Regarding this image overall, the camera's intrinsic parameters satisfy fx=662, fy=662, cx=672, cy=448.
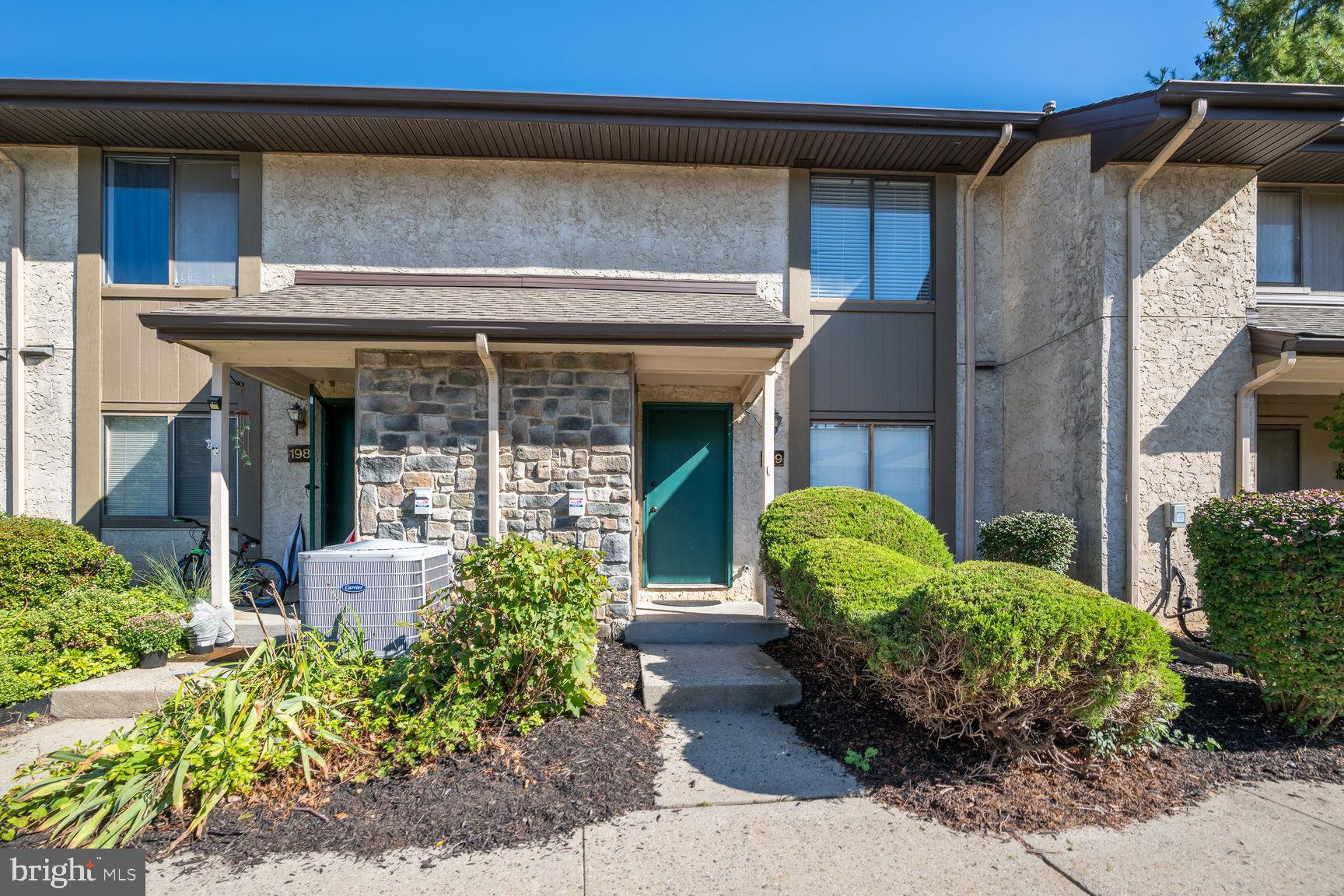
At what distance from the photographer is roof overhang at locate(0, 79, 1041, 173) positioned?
6.72m

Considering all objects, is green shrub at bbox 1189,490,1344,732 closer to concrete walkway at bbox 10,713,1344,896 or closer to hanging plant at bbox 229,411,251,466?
concrete walkway at bbox 10,713,1344,896

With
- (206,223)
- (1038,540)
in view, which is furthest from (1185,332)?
(206,223)

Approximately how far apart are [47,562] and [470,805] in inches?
199

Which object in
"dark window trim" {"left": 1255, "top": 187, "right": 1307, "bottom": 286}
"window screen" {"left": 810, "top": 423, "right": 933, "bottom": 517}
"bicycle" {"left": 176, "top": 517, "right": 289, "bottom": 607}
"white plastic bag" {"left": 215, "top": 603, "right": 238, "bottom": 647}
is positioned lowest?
"white plastic bag" {"left": 215, "top": 603, "right": 238, "bottom": 647}

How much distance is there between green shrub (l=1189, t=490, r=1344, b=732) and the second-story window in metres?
9.37

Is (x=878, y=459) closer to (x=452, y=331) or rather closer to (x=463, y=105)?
(x=452, y=331)

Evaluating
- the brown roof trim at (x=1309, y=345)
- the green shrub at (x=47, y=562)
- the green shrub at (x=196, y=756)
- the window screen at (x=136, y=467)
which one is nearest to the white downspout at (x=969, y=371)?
the brown roof trim at (x=1309, y=345)

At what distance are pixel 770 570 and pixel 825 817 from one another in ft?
8.43

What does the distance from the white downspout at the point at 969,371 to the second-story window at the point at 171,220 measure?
8.42 metres

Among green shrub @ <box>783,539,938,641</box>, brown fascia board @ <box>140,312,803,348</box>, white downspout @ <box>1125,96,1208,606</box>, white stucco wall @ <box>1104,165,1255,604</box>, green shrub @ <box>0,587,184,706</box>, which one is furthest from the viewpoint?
white stucco wall @ <box>1104,165,1255,604</box>

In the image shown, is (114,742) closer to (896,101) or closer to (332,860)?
(332,860)

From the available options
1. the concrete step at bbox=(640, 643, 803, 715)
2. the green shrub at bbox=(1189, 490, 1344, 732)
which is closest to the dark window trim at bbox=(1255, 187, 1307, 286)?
the green shrub at bbox=(1189, 490, 1344, 732)

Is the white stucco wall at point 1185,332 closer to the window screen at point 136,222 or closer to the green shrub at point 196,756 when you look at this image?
the green shrub at point 196,756

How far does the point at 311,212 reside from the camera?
7.47 metres
